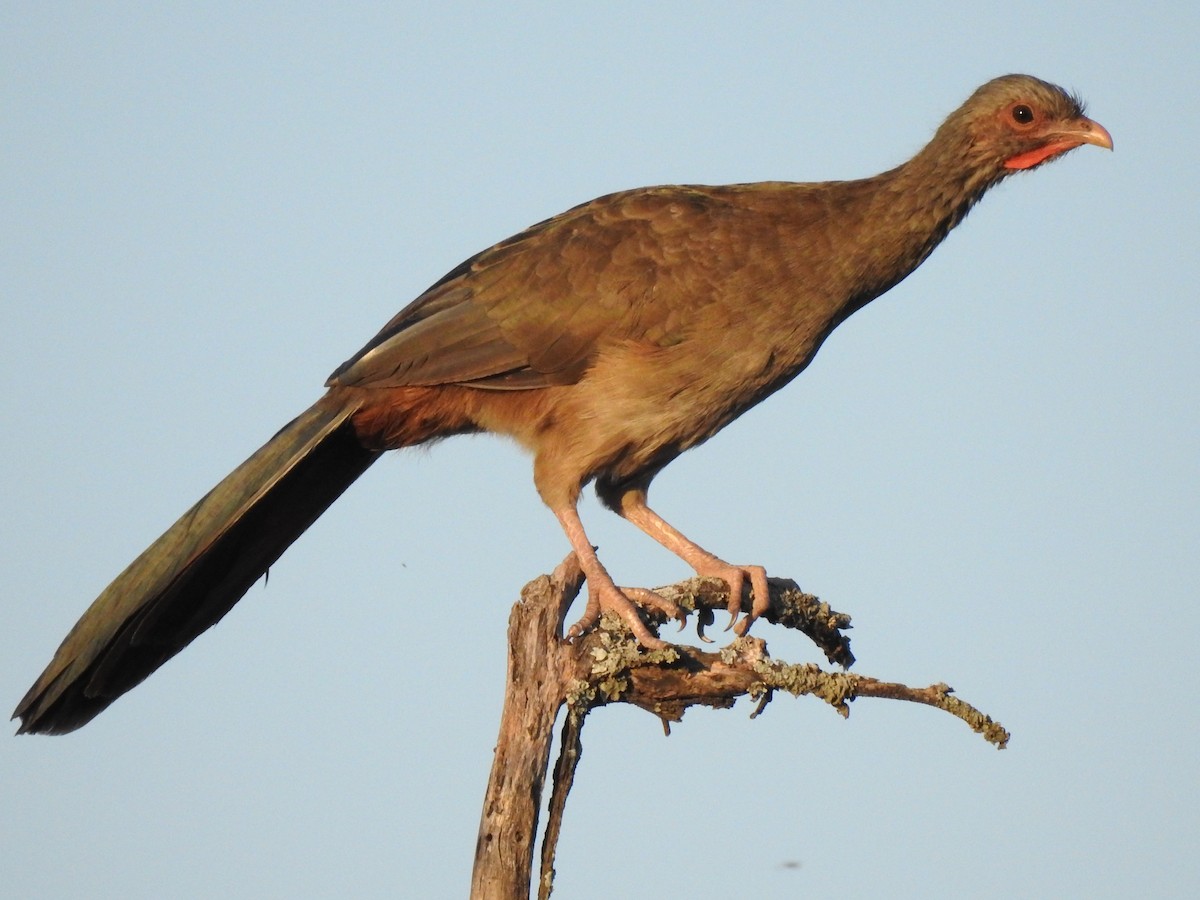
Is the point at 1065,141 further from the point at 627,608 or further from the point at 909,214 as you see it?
the point at 627,608

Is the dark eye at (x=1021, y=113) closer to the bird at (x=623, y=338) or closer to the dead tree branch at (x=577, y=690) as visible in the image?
the bird at (x=623, y=338)

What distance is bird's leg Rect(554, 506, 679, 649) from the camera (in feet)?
15.6

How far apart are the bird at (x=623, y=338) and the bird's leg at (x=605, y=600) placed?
6 cm

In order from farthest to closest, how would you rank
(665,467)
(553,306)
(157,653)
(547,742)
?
(665,467), (553,306), (157,653), (547,742)

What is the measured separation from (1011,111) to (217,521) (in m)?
Result: 3.64

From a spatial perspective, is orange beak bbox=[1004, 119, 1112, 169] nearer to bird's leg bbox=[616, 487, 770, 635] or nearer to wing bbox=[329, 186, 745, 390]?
wing bbox=[329, 186, 745, 390]

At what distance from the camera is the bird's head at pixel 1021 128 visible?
18.9 feet

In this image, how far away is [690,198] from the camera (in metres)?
5.94

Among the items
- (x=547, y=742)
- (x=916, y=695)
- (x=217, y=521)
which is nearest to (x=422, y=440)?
(x=217, y=521)

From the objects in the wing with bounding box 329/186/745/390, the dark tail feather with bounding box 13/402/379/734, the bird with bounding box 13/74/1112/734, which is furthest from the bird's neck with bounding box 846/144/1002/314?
the dark tail feather with bounding box 13/402/379/734

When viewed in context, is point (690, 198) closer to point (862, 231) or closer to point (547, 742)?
point (862, 231)

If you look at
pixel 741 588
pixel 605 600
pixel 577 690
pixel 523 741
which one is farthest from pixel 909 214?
pixel 523 741

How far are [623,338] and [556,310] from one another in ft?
1.01

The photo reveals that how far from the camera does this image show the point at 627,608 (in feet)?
16.1
